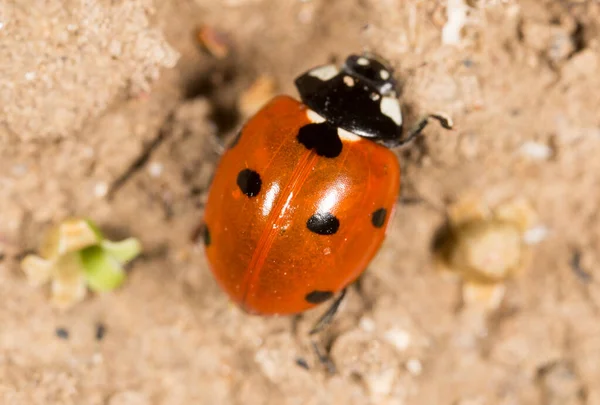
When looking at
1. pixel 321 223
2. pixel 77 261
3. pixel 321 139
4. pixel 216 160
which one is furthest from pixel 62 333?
pixel 321 139

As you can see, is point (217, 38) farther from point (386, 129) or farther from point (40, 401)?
point (40, 401)

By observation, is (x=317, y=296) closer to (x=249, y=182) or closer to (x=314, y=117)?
(x=249, y=182)

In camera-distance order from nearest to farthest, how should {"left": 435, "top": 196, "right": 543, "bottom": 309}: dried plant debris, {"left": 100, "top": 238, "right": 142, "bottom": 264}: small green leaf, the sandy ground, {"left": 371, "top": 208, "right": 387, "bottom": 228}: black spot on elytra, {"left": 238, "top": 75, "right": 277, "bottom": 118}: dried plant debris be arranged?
{"left": 371, "top": 208, "right": 387, "bottom": 228}: black spot on elytra → the sandy ground → {"left": 100, "top": 238, "right": 142, "bottom": 264}: small green leaf → {"left": 435, "top": 196, "right": 543, "bottom": 309}: dried plant debris → {"left": 238, "top": 75, "right": 277, "bottom": 118}: dried plant debris

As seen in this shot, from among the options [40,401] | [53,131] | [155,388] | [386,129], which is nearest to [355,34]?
[386,129]

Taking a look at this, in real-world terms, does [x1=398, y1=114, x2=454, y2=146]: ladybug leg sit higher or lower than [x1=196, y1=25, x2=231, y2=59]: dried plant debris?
lower

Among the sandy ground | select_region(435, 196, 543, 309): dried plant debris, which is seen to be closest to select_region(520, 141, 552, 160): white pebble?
the sandy ground

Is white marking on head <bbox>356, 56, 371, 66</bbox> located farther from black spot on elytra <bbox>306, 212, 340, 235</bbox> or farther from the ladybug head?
black spot on elytra <bbox>306, 212, 340, 235</bbox>

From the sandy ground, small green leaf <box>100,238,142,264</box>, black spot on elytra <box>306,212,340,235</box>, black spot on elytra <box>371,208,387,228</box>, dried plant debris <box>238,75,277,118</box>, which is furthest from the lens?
dried plant debris <box>238,75,277,118</box>
